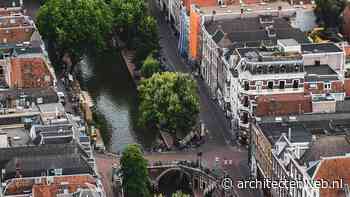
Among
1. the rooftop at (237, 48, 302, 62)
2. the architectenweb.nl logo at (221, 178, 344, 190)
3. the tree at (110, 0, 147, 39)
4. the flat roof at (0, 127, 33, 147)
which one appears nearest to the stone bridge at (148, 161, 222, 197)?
the architectenweb.nl logo at (221, 178, 344, 190)

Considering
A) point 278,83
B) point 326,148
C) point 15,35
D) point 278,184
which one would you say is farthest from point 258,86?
point 15,35

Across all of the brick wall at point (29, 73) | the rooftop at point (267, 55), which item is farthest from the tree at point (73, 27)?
the rooftop at point (267, 55)

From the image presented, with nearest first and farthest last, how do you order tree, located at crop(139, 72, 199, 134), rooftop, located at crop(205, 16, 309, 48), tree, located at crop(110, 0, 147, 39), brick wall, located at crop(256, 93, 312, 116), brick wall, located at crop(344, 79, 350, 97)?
1. brick wall, located at crop(256, 93, 312, 116)
2. tree, located at crop(139, 72, 199, 134)
3. brick wall, located at crop(344, 79, 350, 97)
4. rooftop, located at crop(205, 16, 309, 48)
5. tree, located at crop(110, 0, 147, 39)

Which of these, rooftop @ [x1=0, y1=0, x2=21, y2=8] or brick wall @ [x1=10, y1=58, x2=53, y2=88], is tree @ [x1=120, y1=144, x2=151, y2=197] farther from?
rooftop @ [x1=0, y1=0, x2=21, y2=8]

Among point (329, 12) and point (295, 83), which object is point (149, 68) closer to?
point (295, 83)

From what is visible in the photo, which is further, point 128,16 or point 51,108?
point 128,16

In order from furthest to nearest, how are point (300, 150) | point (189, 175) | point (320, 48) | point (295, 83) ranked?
point (320, 48) → point (295, 83) → point (189, 175) → point (300, 150)
